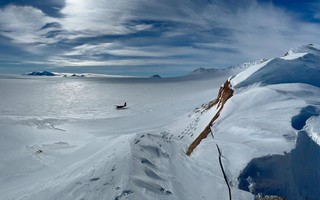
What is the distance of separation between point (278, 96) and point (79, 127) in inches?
659

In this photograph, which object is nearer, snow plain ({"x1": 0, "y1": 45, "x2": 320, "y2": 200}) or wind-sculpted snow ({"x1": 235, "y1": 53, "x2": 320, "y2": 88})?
snow plain ({"x1": 0, "y1": 45, "x2": 320, "y2": 200})

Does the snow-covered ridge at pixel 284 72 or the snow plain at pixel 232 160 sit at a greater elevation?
the snow-covered ridge at pixel 284 72

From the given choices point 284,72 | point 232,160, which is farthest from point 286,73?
point 232,160

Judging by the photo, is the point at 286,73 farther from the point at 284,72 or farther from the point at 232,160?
the point at 232,160

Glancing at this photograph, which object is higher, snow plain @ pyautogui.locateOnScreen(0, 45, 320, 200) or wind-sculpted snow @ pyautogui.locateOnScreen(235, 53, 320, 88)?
wind-sculpted snow @ pyautogui.locateOnScreen(235, 53, 320, 88)

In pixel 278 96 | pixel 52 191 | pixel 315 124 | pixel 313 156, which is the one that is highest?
pixel 278 96

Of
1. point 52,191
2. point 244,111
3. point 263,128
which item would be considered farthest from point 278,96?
point 52,191

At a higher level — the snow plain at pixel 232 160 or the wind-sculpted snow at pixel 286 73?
the wind-sculpted snow at pixel 286 73

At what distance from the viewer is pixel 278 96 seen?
32.5ft

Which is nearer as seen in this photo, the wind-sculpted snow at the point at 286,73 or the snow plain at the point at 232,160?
the snow plain at the point at 232,160

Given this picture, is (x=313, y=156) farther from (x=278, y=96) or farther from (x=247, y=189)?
(x=278, y=96)

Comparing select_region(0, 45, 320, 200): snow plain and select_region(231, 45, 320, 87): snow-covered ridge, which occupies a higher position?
select_region(231, 45, 320, 87): snow-covered ridge

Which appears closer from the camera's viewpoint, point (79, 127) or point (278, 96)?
point (278, 96)

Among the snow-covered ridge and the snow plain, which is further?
the snow-covered ridge
